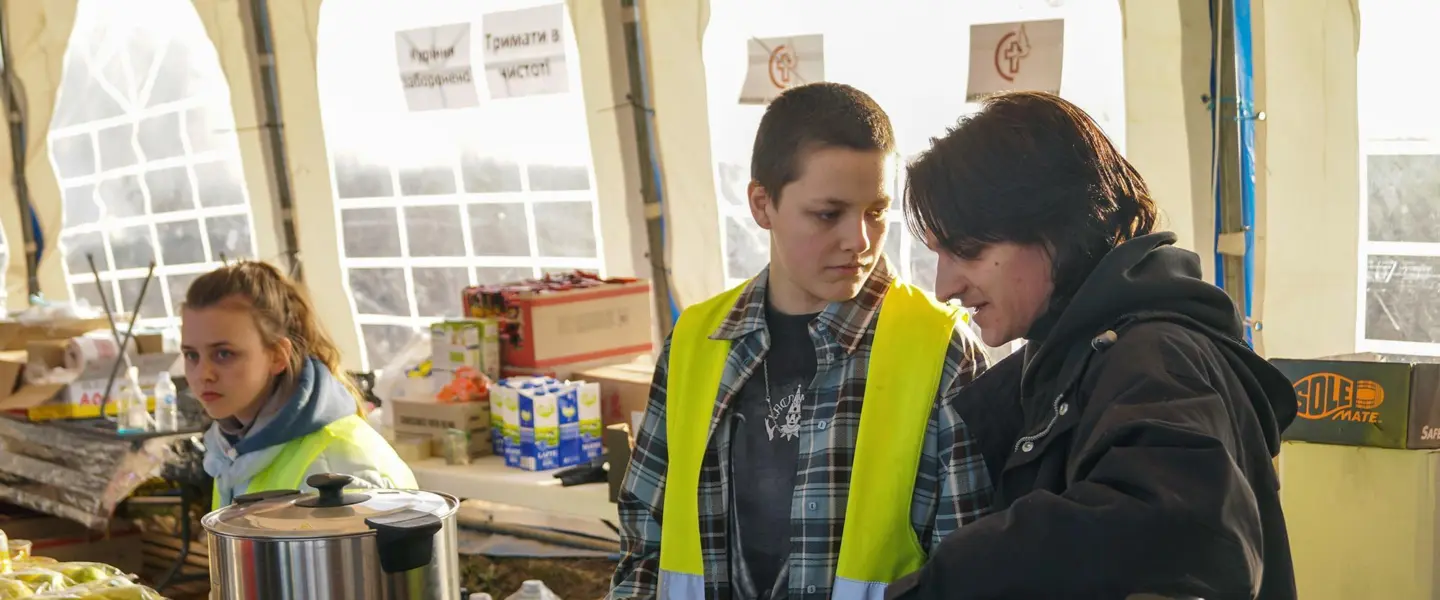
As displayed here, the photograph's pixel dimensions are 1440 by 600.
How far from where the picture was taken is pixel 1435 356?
289 cm

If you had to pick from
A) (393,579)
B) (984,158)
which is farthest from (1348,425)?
(393,579)

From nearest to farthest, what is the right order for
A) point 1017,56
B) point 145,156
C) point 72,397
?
point 1017,56 < point 72,397 < point 145,156

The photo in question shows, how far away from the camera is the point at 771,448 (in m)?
1.74

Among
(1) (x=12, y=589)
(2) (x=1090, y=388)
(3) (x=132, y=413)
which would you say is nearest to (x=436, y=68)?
(3) (x=132, y=413)

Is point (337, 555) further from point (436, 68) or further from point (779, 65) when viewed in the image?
point (436, 68)

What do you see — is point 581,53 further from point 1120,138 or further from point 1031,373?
point 1031,373

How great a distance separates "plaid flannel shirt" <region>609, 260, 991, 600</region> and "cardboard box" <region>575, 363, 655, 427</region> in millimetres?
Answer: 1742

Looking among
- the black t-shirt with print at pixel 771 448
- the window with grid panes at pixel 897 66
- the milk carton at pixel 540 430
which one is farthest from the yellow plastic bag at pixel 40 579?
the window with grid panes at pixel 897 66

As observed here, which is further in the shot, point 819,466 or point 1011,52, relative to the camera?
point 1011,52

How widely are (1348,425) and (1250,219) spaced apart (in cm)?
78

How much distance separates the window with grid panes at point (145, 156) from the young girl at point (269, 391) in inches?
140

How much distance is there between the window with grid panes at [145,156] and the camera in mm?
6133

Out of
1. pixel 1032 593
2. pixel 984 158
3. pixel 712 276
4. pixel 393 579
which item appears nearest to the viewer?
pixel 1032 593

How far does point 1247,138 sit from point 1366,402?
2.86 ft
